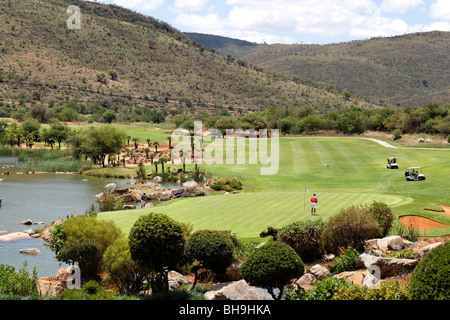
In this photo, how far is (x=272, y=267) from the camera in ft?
42.6

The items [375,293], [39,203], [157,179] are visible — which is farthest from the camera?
[157,179]

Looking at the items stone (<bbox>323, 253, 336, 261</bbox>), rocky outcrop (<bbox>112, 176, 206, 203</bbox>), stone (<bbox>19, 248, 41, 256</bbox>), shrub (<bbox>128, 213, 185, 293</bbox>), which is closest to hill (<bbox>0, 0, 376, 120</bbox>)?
rocky outcrop (<bbox>112, 176, 206, 203</bbox>)

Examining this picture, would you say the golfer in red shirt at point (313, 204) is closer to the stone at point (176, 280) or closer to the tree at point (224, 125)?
the stone at point (176, 280)

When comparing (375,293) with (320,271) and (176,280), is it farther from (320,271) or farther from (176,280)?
(176,280)

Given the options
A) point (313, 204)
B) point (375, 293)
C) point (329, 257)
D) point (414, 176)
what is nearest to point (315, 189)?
point (414, 176)

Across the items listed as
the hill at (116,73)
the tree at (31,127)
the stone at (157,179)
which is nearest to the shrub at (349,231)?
the stone at (157,179)

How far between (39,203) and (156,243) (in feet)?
81.5

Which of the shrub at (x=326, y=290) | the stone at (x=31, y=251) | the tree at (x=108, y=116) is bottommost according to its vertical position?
the stone at (x=31, y=251)

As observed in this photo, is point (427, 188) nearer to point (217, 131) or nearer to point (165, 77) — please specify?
point (217, 131)

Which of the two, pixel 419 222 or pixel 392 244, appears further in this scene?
pixel 419 222

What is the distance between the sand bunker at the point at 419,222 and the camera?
2180 centimetres

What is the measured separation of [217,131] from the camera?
88.2 metres

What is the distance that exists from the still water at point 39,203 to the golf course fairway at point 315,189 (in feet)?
14.1
